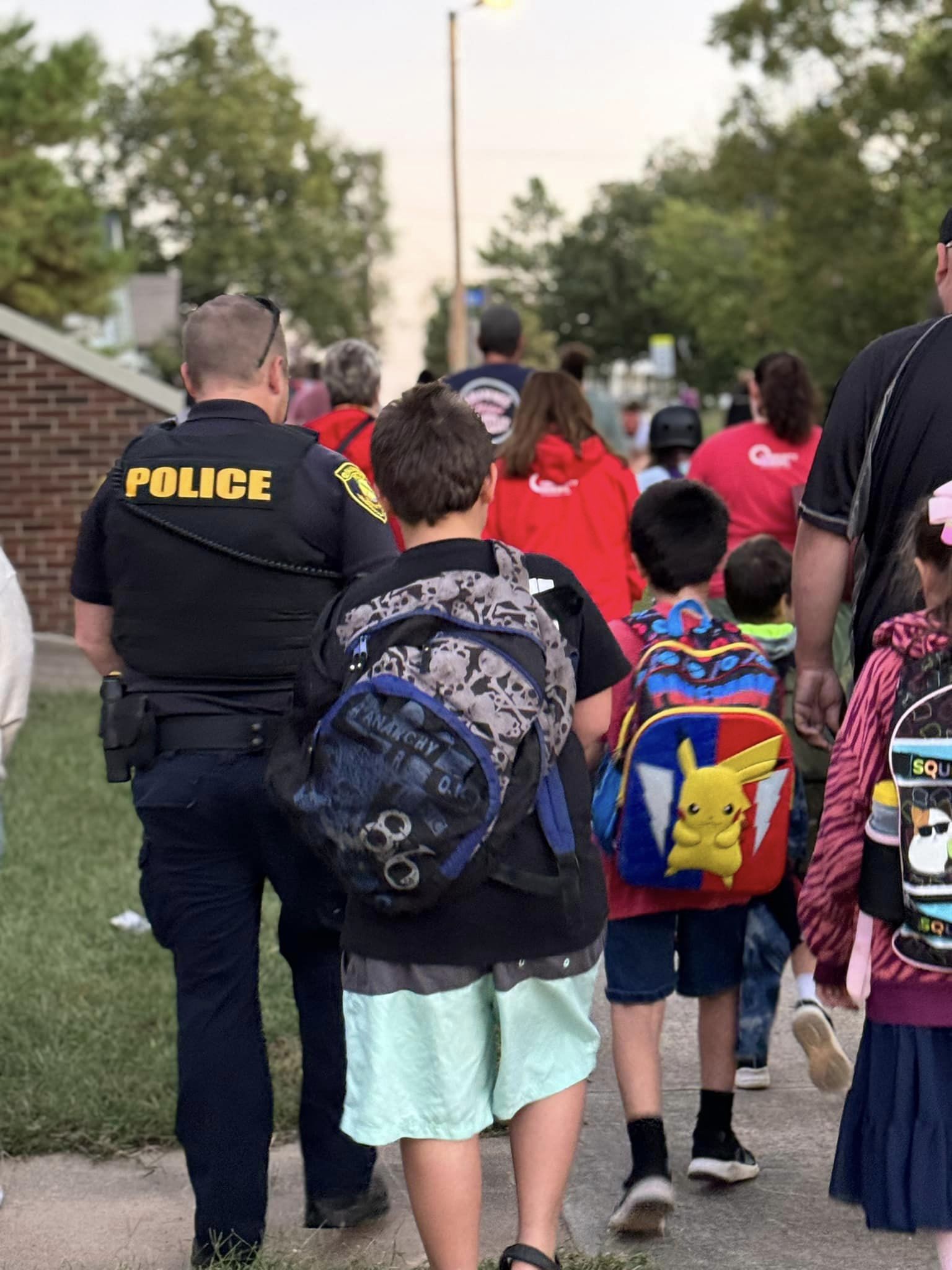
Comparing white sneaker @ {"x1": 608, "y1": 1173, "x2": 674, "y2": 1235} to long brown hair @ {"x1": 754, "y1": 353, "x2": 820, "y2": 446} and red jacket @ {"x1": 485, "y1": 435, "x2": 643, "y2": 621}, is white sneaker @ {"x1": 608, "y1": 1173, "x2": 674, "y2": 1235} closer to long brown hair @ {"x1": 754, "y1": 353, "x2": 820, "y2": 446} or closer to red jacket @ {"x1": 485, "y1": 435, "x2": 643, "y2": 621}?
red jacket @ {"x1": 485, "y1": 435, "x2": 643, "y2": 621}

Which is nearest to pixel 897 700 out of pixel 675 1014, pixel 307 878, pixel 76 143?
pixel 307 878

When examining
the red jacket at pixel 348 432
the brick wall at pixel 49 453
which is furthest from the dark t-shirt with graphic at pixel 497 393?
the brick wall at pixel 49 453

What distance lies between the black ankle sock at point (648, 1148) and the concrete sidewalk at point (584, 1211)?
151 mm

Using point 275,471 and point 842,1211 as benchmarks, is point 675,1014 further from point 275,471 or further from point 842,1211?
point 275,471

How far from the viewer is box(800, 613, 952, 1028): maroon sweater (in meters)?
3.15

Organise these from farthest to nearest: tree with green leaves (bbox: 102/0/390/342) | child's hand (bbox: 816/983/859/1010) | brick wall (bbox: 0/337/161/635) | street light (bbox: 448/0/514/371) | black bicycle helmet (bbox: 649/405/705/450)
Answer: tree with green leaves (bbox: 102/0/390/342) < street light (bbox: 448/0/514/371) < brick wall (bbox: 0/337/161/635) < black bicycle helmet (bbox: 649/405/705/450) < child's hand (bbox: 816/983/859/1010)

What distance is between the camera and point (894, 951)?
3180 millimetres

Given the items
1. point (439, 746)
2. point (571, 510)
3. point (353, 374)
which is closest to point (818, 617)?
point (439, 746)

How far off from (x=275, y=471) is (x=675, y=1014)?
9.12 feet

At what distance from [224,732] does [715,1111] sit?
59.5 inches

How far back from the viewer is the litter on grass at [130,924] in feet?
22.0

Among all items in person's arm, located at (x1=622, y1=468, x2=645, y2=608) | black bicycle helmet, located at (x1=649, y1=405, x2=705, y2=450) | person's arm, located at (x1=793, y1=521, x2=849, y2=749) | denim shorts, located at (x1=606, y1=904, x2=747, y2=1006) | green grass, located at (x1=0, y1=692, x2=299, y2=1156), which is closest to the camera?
person's arm, located at (x1=793, y1=521, x2=849, y2=749)

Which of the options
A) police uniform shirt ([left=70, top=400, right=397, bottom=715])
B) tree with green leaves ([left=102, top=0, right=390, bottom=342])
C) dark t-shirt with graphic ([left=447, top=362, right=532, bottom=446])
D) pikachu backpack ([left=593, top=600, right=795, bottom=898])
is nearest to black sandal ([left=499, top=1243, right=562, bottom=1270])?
pikachu backpack ([left=593, top=600, right=795, bottom=898])

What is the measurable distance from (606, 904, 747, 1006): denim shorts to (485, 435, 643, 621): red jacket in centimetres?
247
